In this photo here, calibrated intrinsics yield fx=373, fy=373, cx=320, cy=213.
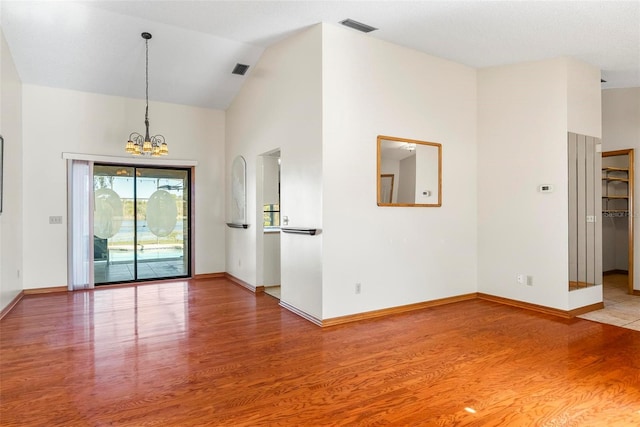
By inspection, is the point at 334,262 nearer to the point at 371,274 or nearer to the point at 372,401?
the point at 371,274

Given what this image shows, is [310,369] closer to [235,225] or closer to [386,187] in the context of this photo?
[386,187]

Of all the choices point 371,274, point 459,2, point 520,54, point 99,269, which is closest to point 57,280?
point 99,269

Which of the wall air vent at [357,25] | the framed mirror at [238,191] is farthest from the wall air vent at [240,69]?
the wall air vent at [357,25]

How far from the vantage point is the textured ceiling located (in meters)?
3.70

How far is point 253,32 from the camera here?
14.9 feet

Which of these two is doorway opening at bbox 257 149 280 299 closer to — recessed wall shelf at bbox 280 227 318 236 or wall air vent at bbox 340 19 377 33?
recessed wall shelf at bbox 280 227 318 236

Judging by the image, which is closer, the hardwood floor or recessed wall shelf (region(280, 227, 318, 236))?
the hardwood floor

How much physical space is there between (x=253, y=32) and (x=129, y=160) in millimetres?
3264

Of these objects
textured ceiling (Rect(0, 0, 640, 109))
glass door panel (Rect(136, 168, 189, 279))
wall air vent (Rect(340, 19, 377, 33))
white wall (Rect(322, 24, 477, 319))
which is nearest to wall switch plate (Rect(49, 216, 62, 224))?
glass door panel (Rect(136, 168, 189, 279))

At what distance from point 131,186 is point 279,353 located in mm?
4613

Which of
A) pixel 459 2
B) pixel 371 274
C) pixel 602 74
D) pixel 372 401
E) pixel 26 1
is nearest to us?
pixel 372 401

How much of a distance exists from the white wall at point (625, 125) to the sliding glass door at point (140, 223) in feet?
23.3

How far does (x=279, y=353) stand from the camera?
3.28 meters

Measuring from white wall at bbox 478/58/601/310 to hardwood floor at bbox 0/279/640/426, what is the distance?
1.71ft
